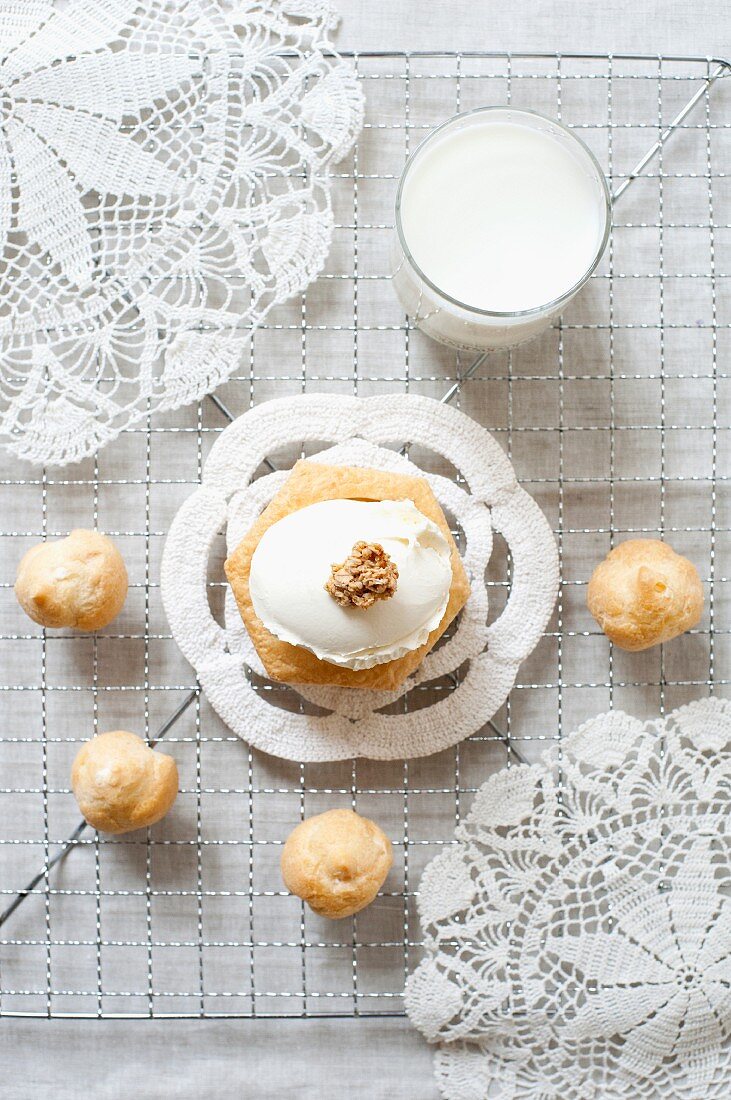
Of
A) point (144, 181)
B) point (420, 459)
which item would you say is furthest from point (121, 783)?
point (144, 181)

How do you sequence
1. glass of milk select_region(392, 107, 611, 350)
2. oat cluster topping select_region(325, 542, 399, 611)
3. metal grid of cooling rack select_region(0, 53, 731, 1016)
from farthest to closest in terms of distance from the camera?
metal grid of cooling rack select_region(0, 53, 731, 1016)
glass of milk select_region(392, 107, 611, 350)
oat cluster topping select_region(325, 542, 399, 611)

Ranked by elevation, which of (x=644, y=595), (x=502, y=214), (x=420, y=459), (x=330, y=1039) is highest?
(x=502, y=214)

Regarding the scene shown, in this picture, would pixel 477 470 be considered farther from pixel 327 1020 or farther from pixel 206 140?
pixel 327 1020

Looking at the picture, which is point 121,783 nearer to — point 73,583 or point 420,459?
point 73,583

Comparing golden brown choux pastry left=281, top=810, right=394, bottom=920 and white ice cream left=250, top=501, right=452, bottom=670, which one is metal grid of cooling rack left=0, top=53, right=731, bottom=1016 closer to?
golden brown choux pastry left=281, top=810, right=394, bottom=920

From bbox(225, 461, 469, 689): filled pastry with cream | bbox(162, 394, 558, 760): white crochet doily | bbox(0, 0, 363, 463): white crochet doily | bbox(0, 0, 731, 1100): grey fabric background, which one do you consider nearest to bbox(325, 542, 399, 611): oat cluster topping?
bbox(225, 461, 469, 689): filled pastry with cream

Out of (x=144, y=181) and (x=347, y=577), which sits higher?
(x=144, y=181)

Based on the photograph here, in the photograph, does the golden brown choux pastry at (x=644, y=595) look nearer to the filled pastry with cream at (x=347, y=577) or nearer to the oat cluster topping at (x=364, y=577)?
the filled pastry with cream at (x=347, y=577)
